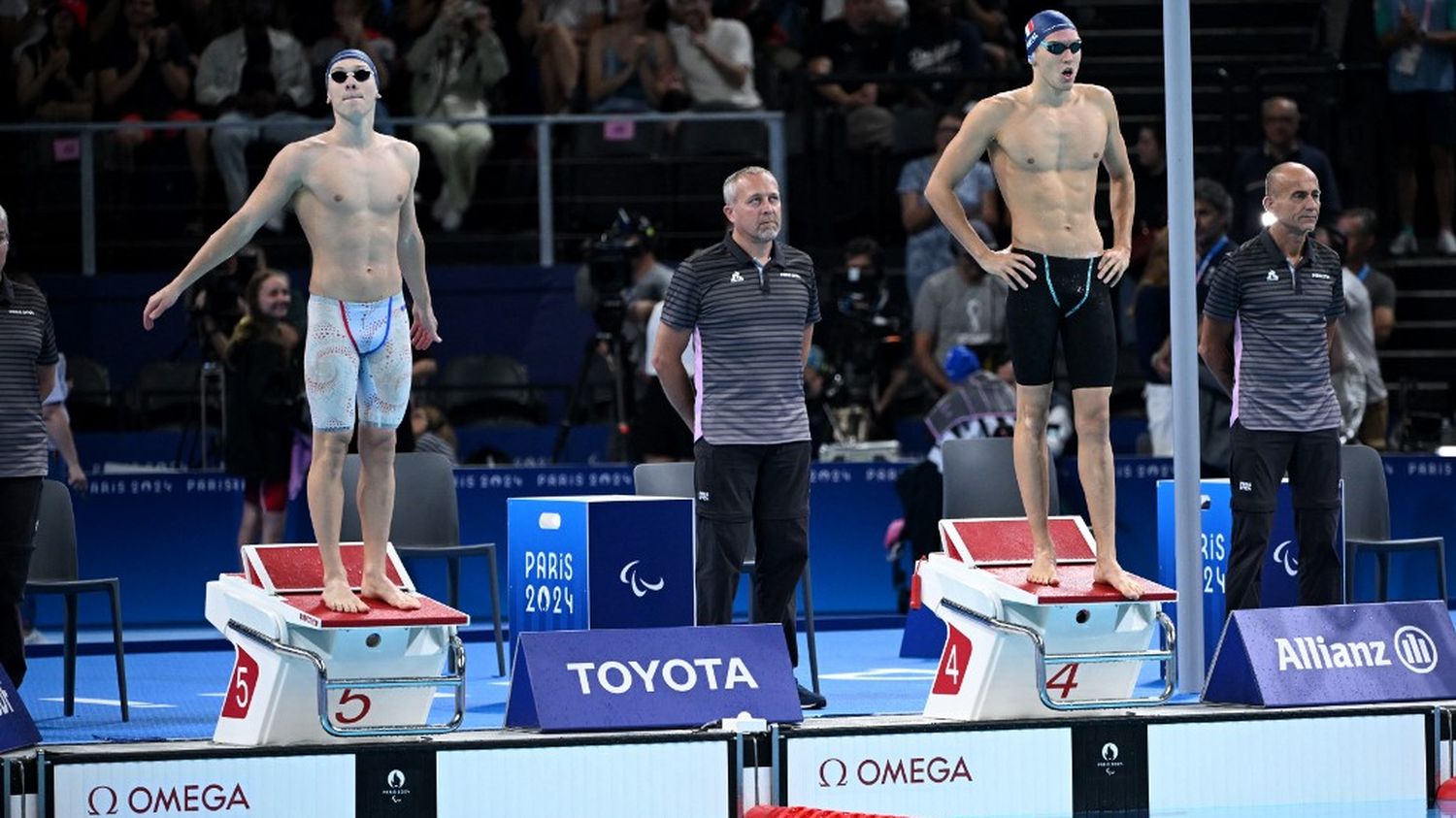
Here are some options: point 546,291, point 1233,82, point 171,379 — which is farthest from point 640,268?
point 1233,82

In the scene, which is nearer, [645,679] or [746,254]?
[645,679]

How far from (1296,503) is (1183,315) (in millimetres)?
805

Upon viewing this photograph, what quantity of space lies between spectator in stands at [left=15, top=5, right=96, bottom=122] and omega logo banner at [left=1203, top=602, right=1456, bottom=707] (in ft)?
28.0

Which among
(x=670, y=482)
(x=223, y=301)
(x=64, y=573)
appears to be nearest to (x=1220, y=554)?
(x=670, y=482)

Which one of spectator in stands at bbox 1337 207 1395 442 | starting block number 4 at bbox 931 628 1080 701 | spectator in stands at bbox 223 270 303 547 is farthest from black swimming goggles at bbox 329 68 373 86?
spectator in stands at bbox 1337 207 1395 442

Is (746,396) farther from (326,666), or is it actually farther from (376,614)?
(326,666)

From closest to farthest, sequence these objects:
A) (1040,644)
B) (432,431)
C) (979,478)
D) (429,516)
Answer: (1040,644)
(429,516)
(979,478)
(432,431)

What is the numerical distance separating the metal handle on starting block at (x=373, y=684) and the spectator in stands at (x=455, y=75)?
6656mm

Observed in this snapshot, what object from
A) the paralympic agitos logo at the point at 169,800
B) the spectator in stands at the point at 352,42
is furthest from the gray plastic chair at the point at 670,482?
the spectator in stands at the point at 352,42

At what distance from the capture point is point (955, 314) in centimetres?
1156

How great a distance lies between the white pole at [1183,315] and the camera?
7637mm

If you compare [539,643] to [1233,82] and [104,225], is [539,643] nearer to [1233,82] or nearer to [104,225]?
[104,225]

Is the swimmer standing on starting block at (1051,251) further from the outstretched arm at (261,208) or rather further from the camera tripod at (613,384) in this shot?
the camera tripod at (613,384)

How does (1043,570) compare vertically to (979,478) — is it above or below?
below
